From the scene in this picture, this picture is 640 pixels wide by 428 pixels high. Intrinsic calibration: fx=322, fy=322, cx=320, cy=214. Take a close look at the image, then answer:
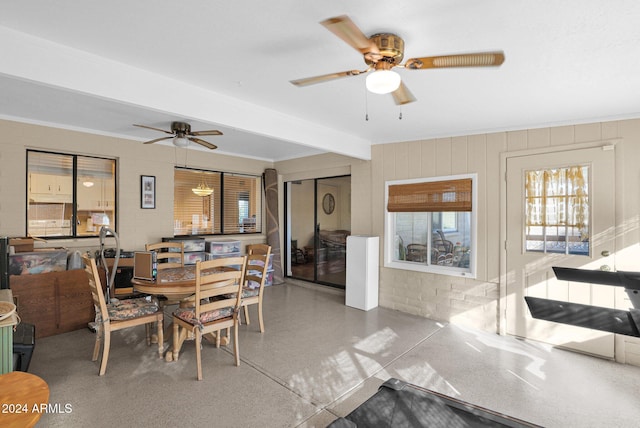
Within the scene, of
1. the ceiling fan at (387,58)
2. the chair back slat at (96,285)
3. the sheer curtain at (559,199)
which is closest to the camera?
the ceiling fan at (387,58)

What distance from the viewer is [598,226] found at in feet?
11.2

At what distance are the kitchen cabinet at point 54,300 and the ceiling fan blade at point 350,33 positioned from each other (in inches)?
163

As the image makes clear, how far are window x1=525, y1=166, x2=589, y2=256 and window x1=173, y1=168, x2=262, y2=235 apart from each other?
4798mm

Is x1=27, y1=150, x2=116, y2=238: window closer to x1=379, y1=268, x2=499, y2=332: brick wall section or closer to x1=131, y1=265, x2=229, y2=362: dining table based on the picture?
x1=131, y1=265, x2=229, y2=362: dining table

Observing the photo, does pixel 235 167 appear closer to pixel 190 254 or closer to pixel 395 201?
pixel 190 254

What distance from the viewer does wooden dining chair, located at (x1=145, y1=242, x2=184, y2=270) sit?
4117 millimetres

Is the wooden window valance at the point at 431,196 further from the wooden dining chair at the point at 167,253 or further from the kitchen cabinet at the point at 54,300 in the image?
the kitchen cabinet at the point at 54,300

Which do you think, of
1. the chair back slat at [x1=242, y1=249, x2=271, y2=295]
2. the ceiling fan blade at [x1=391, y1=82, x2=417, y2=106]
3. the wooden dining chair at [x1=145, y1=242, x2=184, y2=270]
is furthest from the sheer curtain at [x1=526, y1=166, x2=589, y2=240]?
the wooden dining chair at [x1=145, y1=242, x2=184, y2=270]

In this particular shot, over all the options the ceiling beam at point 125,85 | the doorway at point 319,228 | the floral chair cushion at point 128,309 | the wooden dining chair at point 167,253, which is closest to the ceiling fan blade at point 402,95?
the ceiling beam at point 125,85

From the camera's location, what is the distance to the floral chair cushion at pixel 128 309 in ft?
9.81

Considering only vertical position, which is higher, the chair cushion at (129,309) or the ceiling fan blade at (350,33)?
the ceiling fan blade at (350,33)

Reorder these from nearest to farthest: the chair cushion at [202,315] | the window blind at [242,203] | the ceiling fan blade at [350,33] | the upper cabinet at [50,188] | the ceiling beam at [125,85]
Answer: the ceiling fan blade at [350,33] → the ceiling beam at [125,85] → the chair cushion at [202,315] → the upper cabinet at [50,188] → the window blind at [242,203]

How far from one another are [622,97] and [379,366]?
3.32 meters

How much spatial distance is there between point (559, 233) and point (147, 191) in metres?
5.58
